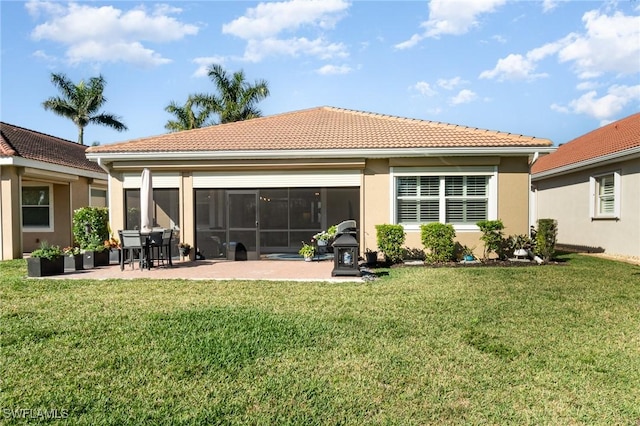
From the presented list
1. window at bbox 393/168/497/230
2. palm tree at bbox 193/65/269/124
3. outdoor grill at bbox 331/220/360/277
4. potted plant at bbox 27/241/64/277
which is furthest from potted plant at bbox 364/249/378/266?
palm tree at bbox 193/65/269/124

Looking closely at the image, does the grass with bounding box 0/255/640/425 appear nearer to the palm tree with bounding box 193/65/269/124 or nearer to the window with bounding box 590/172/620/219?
the window with bounding box 590/172/620/219

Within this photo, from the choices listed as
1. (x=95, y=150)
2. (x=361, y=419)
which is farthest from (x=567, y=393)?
(x=95, y=150)

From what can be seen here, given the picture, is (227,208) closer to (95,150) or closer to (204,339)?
(95,150)

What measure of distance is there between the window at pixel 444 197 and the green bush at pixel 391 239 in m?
0.76

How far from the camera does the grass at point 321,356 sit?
3238mm

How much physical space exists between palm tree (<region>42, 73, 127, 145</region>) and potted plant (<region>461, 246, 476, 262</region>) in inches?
1321

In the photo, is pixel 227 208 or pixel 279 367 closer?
pixel 279 367

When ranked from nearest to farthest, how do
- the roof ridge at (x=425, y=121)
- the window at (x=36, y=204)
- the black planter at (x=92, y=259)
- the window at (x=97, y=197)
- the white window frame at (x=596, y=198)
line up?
the black planter at (x=92, y=259) < the roof ridge at (x=425, y=121) < the white window frame at (x=596, y=198) < the window at (x=36, y=204) < the window at (x=97, y=197)

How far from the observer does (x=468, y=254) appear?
463 inches

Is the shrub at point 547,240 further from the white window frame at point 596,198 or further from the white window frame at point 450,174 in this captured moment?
the white window frame at point 596,198

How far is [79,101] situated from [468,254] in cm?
3453

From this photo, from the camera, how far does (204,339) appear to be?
4.81 metres

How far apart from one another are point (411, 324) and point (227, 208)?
8.72 m

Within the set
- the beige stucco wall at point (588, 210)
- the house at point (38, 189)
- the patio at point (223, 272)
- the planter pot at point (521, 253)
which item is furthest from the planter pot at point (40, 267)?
the beige stucco wall at point (588, 210)
